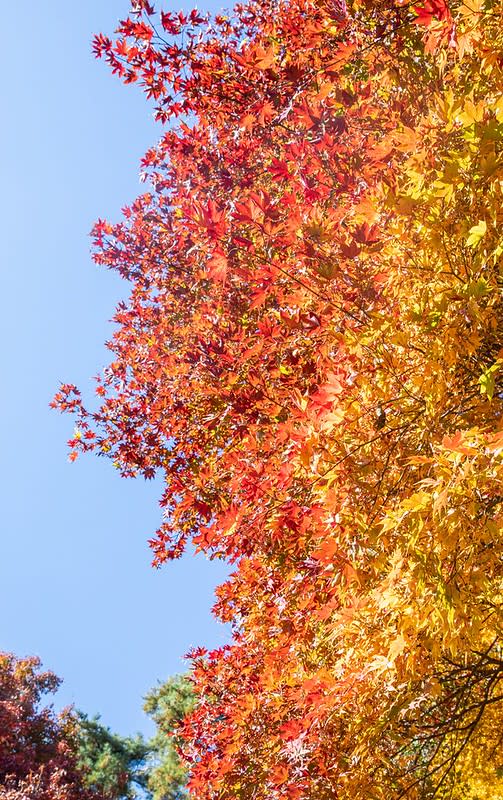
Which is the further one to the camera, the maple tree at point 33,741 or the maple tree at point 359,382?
the maple tree at point 33,741

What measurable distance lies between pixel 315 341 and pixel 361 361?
0.99m

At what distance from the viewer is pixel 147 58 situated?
3699 mm

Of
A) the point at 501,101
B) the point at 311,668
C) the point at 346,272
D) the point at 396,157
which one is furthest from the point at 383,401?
the point at 311,668

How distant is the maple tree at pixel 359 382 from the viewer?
6.99 ft

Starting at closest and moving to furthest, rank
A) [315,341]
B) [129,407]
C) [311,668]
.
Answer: [315,341] → [311,668] → [129,407]

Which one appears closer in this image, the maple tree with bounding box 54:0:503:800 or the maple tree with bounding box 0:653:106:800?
the maple tree with bounding box 54:0:503:800

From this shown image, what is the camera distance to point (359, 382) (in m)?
2.64

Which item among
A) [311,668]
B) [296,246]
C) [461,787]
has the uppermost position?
[296,246]

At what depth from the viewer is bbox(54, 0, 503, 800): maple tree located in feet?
6.99

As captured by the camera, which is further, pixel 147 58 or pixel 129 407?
pixel 129 407

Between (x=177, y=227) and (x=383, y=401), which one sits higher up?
(x=177, y=227)

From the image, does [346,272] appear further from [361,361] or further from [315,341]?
[315,341]

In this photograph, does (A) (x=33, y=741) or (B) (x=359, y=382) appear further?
(A) (x=33, y=741)

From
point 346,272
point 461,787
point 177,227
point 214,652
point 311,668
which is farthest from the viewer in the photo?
point 177,227
